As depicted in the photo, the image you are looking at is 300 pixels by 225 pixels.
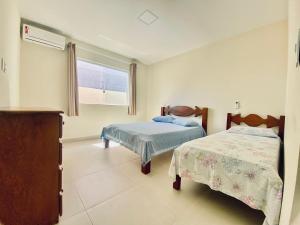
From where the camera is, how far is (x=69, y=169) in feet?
6.90

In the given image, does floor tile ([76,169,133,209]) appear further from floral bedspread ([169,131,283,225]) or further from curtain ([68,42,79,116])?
curtain ([68,42,79,116])

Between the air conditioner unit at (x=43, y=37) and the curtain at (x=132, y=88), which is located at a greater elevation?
the air conditioner unit at (x=43, y=37)

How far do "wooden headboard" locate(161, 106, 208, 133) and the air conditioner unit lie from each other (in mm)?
2950

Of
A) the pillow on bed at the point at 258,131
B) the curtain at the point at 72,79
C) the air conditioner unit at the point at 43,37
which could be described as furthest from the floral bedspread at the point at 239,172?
the air conditioner unit at the point at 43,37

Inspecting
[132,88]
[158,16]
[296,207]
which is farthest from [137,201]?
[132,88]

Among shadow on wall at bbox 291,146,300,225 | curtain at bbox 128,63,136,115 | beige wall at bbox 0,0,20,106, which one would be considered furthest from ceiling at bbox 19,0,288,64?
shadow on wall at bbox 291,146,300,225

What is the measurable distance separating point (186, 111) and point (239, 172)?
266cm

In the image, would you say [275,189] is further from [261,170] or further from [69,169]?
[69,169]

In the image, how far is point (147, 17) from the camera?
2.51m

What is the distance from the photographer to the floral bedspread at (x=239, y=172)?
105 centimetres

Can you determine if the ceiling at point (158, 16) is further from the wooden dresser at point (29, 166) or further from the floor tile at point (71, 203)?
the floor tile at point (71, 203)

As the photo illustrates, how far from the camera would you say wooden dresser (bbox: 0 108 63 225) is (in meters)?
0.89

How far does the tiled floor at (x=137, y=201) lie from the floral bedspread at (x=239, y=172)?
0.23 metres

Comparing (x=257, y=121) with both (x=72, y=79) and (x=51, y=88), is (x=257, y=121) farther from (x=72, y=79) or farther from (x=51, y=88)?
(x=51, y=88)
